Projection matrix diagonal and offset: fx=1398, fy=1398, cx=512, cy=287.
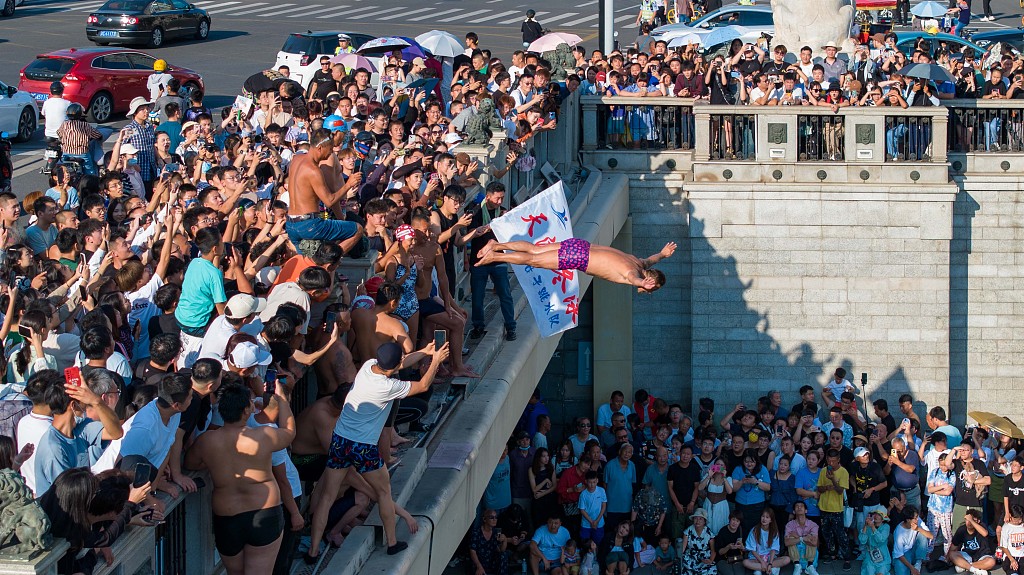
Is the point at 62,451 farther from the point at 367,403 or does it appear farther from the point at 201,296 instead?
the point at 201,296

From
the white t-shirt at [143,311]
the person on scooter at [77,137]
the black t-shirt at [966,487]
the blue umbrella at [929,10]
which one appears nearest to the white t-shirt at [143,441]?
the white t-shirt at [143,311]

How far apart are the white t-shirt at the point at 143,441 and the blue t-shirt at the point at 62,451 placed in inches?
4.2

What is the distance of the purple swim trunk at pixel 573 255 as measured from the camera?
13.2m

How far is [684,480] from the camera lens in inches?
754

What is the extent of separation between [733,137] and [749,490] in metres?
5.95

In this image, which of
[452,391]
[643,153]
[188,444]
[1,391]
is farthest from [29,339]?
[643,153]

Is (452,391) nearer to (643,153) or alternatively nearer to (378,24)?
(643,153)

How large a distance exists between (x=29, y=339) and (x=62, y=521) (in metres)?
3.09

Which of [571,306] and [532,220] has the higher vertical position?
[532,220]

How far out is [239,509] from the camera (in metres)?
8.35

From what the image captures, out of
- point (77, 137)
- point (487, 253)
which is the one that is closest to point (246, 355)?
point (487, 253)

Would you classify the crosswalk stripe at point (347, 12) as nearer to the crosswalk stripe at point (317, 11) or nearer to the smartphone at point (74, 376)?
the crosswalk stripe at point (317, 11)

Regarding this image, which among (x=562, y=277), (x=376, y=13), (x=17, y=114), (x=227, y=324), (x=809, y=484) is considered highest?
(x=376, y=13)

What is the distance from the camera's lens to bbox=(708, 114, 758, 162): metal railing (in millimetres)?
22000
